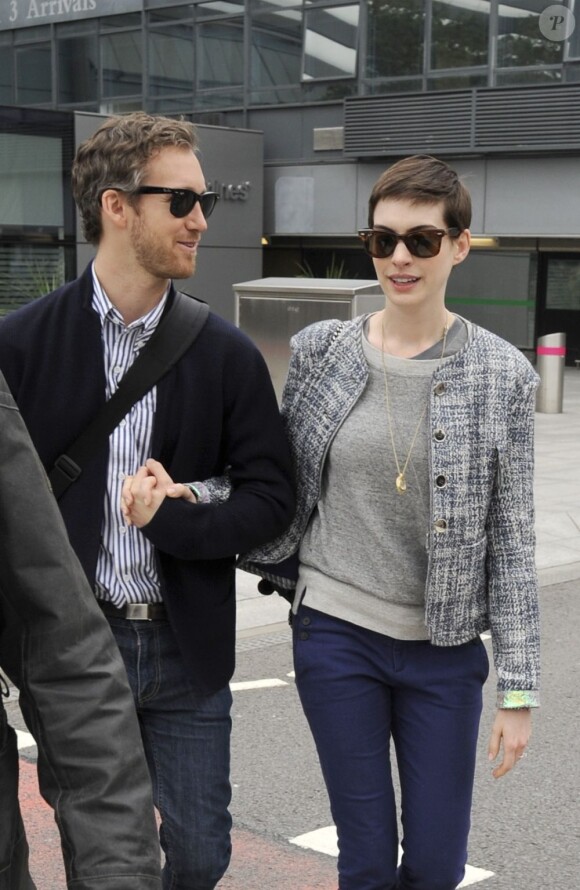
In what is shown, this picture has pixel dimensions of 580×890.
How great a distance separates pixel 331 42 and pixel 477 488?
23674mm

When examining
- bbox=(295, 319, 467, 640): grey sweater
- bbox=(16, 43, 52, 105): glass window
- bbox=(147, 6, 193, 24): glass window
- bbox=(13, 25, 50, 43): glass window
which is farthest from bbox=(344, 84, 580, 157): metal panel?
bbox=(295, 319, 467, 640): grey sweater

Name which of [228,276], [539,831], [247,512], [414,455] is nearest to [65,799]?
→ [247,512]

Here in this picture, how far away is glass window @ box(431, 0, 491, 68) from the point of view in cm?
2338

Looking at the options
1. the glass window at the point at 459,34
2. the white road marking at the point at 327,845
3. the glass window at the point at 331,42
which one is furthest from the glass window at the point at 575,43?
the white road marking at the point at 327,845

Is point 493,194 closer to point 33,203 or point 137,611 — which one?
point 33,203

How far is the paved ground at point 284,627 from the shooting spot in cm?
394

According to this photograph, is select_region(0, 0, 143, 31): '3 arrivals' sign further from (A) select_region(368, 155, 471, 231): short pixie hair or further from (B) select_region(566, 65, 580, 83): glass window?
(A) select_region(368, 155, 471, 231): short pixie hair

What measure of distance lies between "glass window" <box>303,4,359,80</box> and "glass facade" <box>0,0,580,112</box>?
0.02 meters

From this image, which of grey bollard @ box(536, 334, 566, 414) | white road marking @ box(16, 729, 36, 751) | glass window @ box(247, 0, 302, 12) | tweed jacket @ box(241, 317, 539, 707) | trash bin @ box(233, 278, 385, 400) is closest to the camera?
tweed jacket @ box(241, 317, 539, 707)

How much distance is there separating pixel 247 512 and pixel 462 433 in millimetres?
504

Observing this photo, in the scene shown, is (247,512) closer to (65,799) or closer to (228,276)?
(65,799)

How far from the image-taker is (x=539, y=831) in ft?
14.2

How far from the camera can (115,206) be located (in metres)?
2.78

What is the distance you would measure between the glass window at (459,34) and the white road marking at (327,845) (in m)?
21.1
